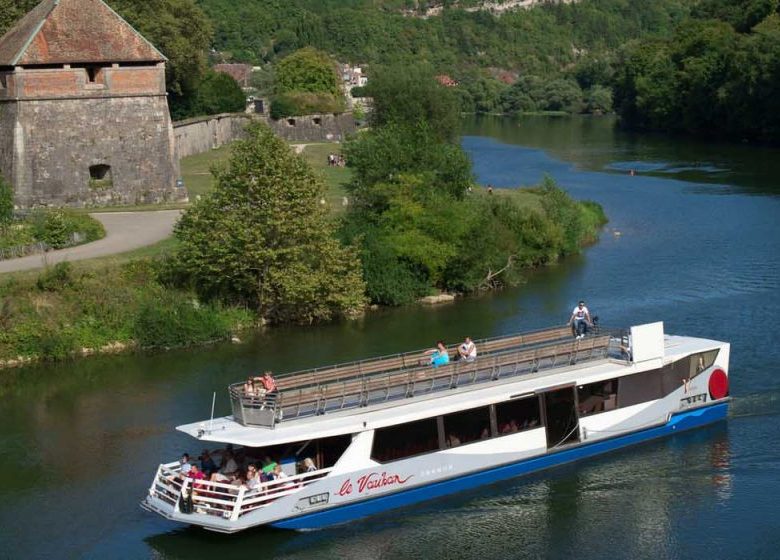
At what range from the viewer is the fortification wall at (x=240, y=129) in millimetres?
69188

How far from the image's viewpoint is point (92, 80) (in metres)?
46.3

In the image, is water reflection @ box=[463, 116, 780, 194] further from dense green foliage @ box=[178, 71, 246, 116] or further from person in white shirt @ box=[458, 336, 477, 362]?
person in white shirt @ box=[458, 336, 477, 362]

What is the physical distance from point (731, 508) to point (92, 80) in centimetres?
3124

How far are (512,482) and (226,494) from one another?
240 inches

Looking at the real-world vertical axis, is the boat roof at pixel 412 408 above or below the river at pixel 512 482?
above

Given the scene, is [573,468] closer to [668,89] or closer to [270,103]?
[270,103]

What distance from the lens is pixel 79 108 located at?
46250 millimetres

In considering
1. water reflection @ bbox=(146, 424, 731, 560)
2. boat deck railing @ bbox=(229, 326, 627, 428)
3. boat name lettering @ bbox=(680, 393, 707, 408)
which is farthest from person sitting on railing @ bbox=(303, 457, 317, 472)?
boat name lettering @ bbox=(680, 393, 707, 408)

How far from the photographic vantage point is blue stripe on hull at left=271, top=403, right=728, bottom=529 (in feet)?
75.6

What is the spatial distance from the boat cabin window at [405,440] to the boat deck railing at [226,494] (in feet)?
4.24

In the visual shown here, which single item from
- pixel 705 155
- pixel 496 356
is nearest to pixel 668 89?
pixel 705 155

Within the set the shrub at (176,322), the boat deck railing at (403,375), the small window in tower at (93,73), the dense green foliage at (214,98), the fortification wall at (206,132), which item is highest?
the small window in tower at (93,73)

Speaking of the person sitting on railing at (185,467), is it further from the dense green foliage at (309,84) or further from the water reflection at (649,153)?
the dense green foliage at (309,84)

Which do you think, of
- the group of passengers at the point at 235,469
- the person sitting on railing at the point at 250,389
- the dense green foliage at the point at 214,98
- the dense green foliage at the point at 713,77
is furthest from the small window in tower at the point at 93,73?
the dense green foliage at the point at 713,77
